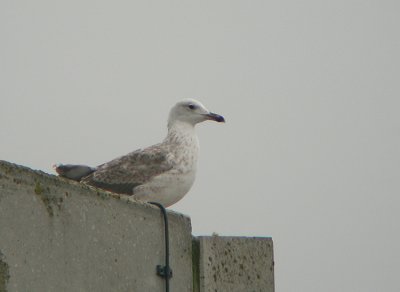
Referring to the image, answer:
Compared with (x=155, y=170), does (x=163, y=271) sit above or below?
below

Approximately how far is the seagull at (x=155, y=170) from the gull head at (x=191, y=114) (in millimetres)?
175

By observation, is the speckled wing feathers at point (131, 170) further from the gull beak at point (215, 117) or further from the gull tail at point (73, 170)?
the gull beak at point (215, 117)

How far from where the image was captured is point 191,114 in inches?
600

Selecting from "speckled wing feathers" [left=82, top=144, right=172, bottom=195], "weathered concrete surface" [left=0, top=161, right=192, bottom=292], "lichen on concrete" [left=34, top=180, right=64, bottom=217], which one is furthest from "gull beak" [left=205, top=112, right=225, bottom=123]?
"lichen on concrete" [left=34, top=180, right=64, bottom=217]

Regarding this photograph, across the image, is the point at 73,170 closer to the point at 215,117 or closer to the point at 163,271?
the point at 215,117

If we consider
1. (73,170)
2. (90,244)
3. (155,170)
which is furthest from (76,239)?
(155,170)

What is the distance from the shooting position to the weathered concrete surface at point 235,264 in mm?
6727

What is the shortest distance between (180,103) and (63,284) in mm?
10339

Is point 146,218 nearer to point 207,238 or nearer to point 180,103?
point 207,238

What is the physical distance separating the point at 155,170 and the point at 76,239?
7.35m

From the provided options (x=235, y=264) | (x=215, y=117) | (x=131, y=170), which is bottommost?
(x=235, y=264)

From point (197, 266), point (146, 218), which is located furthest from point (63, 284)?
point (197, 266)

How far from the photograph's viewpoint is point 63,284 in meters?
5.27

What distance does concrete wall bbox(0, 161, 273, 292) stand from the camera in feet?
16.4
